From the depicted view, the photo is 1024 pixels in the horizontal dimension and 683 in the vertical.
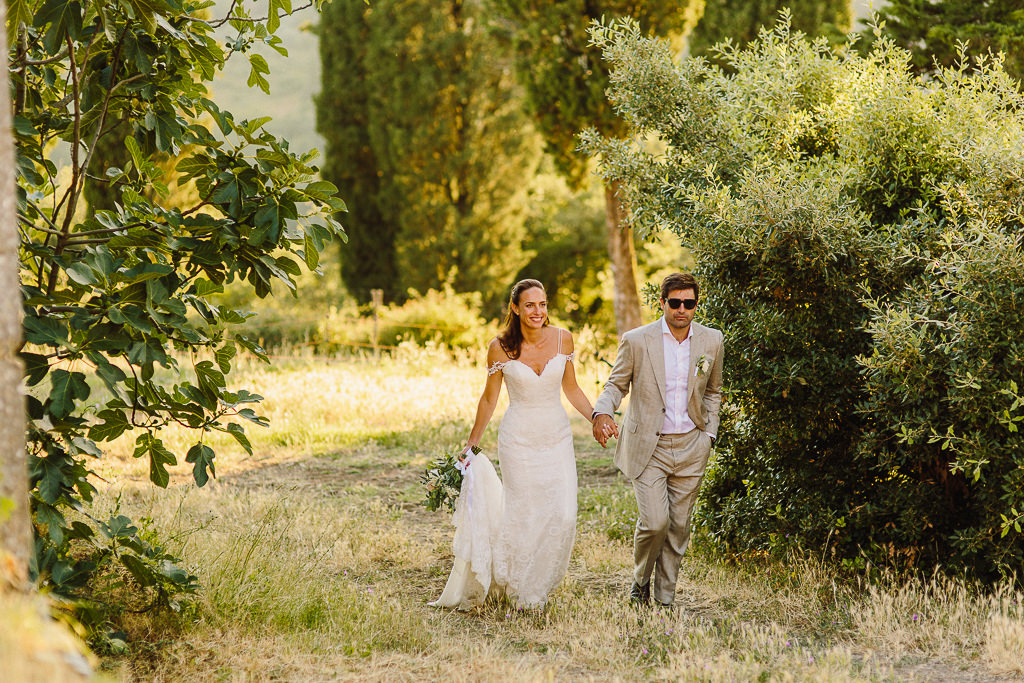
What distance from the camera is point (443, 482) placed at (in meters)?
6.26

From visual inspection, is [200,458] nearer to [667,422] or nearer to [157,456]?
[157,456]

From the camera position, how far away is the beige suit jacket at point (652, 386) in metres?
5.96

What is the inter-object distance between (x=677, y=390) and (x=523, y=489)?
1.23 m

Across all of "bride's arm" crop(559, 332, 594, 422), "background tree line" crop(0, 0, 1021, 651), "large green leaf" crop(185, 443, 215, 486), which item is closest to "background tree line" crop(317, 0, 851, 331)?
"background tree line" crop(0, 0, 1021, 651)

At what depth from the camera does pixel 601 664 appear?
5.00m

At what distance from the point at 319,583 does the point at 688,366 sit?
2854 millimetres

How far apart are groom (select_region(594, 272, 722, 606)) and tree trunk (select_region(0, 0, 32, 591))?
3890 millimetres

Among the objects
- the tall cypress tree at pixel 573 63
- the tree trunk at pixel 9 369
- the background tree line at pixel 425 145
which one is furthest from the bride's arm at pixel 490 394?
the background tree line at pixel 425 145

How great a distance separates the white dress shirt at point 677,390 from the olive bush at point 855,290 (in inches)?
16.0

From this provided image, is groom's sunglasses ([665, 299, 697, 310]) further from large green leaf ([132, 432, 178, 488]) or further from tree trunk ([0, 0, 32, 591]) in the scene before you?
tree trunk ([0, 0, 32, 591])

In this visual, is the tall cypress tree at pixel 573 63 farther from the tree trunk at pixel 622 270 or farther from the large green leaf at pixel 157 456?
the large green leaf at pixel 157 456

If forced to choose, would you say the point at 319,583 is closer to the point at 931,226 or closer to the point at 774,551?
the point at 774,551

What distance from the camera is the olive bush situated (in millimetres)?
5270

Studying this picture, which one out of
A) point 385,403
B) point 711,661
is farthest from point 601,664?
point 385,403
